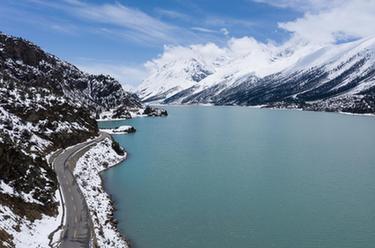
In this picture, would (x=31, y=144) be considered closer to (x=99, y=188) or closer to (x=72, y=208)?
(x=99, y=188)

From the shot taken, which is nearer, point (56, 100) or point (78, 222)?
point (78, 222)

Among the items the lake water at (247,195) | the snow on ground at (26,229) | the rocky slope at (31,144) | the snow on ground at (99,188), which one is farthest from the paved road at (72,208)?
the lake water at (247,195)

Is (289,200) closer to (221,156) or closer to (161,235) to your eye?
(161,235)

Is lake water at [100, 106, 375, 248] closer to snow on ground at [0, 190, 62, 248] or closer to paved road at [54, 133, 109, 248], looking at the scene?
paved road at [54, 133, 109, 248]

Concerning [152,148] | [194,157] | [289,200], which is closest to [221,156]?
[194,157]

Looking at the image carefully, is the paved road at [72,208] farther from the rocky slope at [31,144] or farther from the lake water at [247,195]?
the lake water at [247,195]
